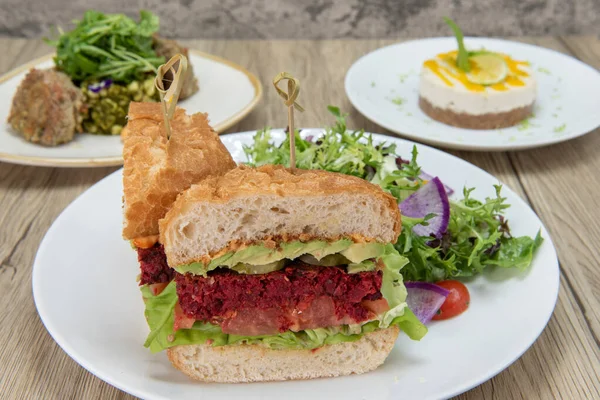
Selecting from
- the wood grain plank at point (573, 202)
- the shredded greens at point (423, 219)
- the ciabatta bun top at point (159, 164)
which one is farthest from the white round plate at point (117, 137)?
the wood grain plank at point (573, 202)

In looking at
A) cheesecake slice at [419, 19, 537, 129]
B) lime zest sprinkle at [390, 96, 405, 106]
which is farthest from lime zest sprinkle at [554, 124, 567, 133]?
lime zest sprinkle at [390, 96, 405, 106]

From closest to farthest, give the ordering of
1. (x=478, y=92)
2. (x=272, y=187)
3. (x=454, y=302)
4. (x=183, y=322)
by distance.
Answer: (x=272, y=187) < (x=183, y=322) < (x=454, y=302) < (x=478, y=92)

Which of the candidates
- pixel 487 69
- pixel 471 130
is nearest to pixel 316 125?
pixel 471 130

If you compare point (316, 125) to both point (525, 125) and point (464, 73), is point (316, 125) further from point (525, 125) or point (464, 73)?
point (525, 125)

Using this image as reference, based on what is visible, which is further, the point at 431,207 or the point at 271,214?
the point at 431,207

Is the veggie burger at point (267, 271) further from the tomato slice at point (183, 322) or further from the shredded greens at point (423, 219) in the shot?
the shredded greens at point (423, 219)

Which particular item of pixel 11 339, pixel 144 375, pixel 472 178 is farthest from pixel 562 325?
pixel 11 339
